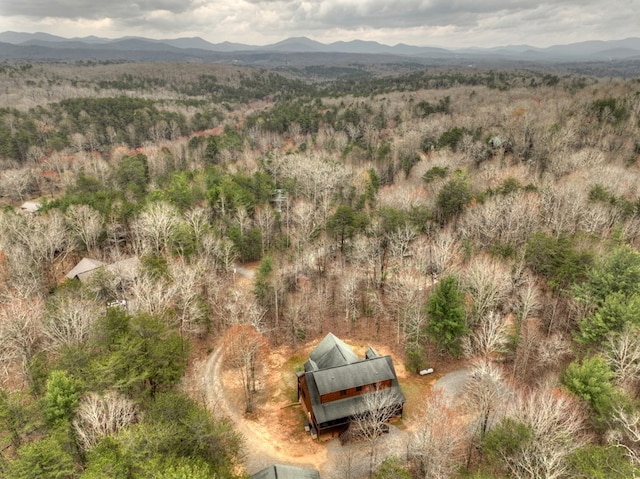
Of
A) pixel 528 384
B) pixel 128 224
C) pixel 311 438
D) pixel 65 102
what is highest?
pixel 65 102

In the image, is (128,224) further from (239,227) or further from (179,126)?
(179,126)

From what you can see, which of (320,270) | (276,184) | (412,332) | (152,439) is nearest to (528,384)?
(412,332)

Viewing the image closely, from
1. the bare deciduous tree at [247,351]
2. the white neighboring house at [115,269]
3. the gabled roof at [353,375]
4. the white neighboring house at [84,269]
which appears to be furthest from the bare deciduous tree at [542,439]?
the white neighboring house at [84,269]

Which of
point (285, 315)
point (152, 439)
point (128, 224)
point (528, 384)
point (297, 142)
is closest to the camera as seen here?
point (152, 439)

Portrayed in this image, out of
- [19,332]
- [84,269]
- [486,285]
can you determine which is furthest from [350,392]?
[84,269]

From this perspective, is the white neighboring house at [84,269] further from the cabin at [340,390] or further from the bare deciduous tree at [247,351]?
the cabin at [340,390]

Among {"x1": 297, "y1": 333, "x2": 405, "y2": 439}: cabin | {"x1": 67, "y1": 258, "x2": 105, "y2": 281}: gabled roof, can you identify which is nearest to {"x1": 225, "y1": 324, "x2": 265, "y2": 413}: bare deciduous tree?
{"x1": 297, "y1": 333, "x2": 405, "y2": 439}: cabin
